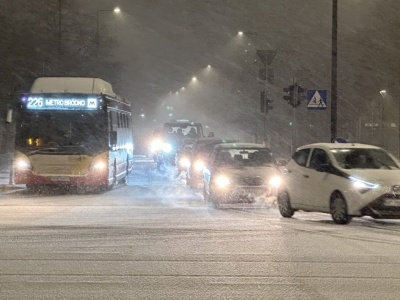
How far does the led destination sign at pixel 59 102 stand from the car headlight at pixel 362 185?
11.2 metres

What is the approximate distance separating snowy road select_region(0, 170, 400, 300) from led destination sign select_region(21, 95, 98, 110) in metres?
5.94

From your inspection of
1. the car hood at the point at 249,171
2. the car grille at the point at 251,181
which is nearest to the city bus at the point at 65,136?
the car hood at the point at 249,171

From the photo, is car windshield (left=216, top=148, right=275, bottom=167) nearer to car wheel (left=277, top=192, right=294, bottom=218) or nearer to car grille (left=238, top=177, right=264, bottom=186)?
car grille (left=238, top=177, right=264, bottom=186)

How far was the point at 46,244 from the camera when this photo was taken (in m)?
11.7

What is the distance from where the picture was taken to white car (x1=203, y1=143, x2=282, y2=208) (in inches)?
730

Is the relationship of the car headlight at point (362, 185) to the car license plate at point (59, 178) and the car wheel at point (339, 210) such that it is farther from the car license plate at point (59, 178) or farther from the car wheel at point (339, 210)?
the car license plate at point (59, 178)

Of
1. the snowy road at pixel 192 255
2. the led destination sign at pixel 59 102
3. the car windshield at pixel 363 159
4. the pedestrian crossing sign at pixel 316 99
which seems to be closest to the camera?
the snowy road at pixel 192 255

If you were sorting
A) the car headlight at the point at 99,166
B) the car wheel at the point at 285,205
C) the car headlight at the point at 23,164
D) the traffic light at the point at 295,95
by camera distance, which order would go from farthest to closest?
1. the traffic light at the point at 295,95
2. the car headlight at the point at 99,166
3. the car headlight at the point at 23,164
4. the car wheel at the point at 285,205

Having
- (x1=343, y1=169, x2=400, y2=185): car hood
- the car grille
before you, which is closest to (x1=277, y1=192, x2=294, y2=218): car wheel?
the car grille

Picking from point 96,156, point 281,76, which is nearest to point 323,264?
point 96,156

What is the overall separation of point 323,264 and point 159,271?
2253 mm

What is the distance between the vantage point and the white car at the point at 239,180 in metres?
18.5

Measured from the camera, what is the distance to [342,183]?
14.8 metres

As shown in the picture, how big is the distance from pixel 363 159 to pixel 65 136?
34.5 feet
